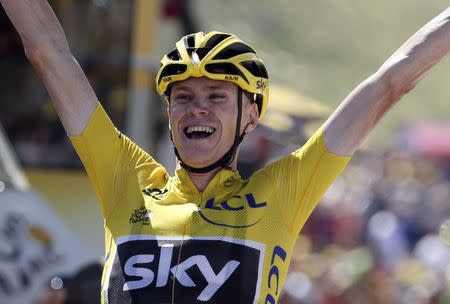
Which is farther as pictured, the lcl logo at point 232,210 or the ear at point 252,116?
the ear at point 252,116

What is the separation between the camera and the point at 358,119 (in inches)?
160

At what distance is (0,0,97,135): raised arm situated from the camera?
4.14 m

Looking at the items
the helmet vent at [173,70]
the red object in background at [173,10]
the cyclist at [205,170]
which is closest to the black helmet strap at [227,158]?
the cyclist at [205,170]

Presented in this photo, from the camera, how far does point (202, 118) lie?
4.13 metres

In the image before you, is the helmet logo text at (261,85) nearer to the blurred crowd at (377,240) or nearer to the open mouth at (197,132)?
the open mouth at (197,132)

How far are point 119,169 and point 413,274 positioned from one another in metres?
9.02

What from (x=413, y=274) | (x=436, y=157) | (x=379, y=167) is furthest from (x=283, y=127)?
(x=436, y=157)

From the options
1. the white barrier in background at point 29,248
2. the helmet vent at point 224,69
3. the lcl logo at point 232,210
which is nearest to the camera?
the lcl logo at point 232,210

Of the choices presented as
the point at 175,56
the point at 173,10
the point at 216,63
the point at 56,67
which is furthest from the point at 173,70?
the point at 173,10

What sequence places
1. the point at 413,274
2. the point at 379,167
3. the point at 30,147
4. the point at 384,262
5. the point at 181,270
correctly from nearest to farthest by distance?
the point at 181,270
the point at 30,147
the point at 413,274
the point at 384,262
the point at 379,167

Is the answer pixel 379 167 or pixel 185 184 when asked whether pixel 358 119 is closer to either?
pixel 185 184

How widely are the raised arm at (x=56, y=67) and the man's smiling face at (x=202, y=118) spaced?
0.30m

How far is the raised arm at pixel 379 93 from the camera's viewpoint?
4074 mm

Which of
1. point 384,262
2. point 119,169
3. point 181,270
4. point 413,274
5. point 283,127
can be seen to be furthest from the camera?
point 384,262
